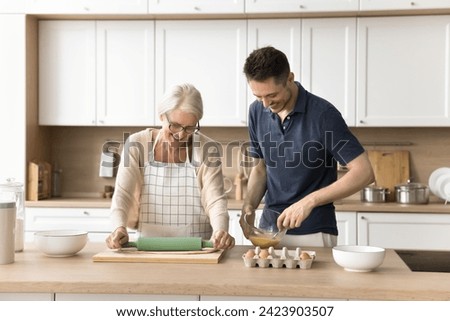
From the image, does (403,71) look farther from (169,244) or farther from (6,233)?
(6,233)

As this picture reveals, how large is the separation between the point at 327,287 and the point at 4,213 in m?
1.16

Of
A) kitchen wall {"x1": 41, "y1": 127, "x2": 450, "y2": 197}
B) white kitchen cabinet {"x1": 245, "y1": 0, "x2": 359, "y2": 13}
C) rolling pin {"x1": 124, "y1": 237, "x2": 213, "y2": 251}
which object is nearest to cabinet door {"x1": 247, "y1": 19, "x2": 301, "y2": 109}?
white kitchen cabinet {"x1": 245, "y1": 0, "x2": 359, "y2": 13}

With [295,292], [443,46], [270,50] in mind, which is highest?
[443,46]

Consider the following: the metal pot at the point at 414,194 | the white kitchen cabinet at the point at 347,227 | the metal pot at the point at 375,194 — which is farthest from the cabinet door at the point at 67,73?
the metal pot at the point at 414,194

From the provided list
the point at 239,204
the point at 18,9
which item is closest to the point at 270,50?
the point at 239,204

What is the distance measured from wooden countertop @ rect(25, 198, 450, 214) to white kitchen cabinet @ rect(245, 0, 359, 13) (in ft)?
4.39

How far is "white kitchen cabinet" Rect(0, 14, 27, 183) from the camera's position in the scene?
14.7ft

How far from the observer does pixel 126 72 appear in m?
4.59

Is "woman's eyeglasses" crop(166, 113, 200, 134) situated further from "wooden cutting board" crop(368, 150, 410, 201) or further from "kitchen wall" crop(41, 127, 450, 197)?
"wooden cutting board" crop(368, 150, 410, 201)

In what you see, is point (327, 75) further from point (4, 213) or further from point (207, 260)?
point (4, 213)

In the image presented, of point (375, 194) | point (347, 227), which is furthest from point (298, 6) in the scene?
point (347, 227)

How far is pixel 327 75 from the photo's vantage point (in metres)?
4.43

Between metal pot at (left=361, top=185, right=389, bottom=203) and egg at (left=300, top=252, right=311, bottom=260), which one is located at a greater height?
metal pot at (left=361, top=185, right=389, bottom=203)

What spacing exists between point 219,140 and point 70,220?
1.29 m
